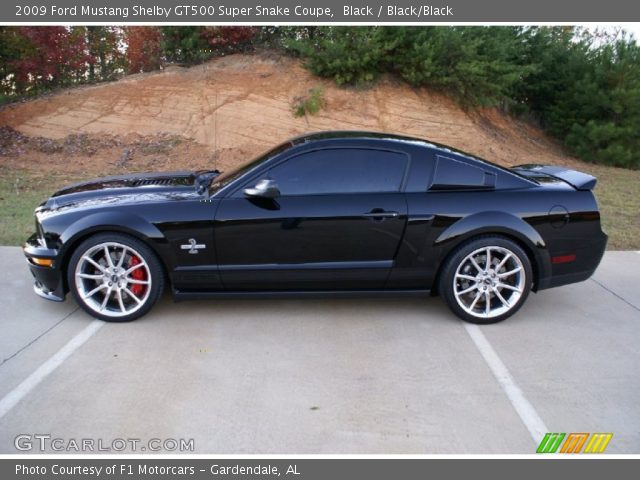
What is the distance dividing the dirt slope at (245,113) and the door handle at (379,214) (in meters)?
7.74

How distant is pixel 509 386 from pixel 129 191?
317 centimetres

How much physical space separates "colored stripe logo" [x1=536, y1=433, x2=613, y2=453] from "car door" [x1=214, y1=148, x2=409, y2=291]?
169 cm

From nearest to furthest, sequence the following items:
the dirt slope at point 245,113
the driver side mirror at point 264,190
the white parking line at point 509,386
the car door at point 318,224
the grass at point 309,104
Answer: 1. the white parking line at point 509,386
2. the driver side mirror at point 264,190
3. the car door at point 318,224
4. the dirt slope at point 245,113
5. the grass at point 309,104

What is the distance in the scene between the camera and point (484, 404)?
3.24m

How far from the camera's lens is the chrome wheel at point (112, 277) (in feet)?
13.6

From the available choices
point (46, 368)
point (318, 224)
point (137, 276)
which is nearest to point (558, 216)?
point (318, 224)

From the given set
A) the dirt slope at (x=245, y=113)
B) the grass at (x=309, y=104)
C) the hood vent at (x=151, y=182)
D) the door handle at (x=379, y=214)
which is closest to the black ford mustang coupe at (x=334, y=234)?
the door handle at (x=379, y=214)

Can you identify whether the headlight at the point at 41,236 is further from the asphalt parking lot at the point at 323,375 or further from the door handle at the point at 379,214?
the door handle at the point at 379,214

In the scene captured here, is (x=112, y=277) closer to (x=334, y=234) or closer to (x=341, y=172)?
(x=334, y=234)

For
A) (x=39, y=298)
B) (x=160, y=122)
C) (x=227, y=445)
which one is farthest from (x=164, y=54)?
(x=227, y=445)

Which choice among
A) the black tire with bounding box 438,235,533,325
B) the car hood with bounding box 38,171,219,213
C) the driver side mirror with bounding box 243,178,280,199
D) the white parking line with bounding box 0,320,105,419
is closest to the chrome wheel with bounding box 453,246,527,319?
the black tire with bounding box 438,235,533,325

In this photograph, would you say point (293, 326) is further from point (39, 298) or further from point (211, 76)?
point (211, 76)

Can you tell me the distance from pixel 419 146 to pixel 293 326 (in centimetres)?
170

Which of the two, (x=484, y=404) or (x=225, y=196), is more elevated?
(x=225, y=196)
